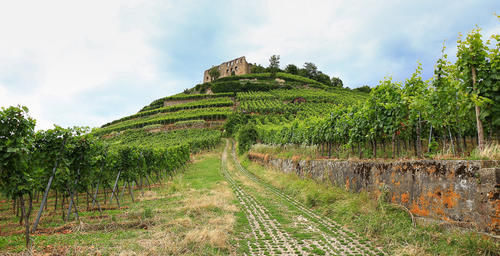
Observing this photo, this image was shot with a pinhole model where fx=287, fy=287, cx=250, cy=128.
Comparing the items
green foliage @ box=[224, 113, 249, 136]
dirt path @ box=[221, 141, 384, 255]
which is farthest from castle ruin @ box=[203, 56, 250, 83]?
dirt path @ box=[221, 141, 384, 255]

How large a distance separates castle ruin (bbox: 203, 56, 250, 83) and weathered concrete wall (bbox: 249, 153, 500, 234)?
376 ft

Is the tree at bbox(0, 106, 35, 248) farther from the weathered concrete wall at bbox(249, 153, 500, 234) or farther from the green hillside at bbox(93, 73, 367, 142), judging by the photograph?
the green hillside at bbox(93, 73, 367, 142)

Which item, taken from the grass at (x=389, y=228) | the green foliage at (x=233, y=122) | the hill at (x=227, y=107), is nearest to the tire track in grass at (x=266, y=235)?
the grass at (x=389, y=228)

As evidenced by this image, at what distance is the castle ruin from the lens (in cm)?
12156

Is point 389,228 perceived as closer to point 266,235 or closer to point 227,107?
point 266,235

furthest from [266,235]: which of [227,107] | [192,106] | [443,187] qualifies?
[192,106]

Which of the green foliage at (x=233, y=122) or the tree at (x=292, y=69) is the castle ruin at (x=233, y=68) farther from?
the green foliage at (x=233, y=122)

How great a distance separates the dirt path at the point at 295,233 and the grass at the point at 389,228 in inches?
14.7

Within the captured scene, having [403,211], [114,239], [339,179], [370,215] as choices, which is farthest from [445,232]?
[114,239]

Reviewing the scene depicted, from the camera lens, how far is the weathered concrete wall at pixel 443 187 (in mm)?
5246

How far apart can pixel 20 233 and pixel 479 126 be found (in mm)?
12272

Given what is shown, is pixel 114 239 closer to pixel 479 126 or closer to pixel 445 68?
pixel 479 126

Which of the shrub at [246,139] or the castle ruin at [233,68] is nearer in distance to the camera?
the shrub at [246,139]

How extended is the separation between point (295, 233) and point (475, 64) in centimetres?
578
